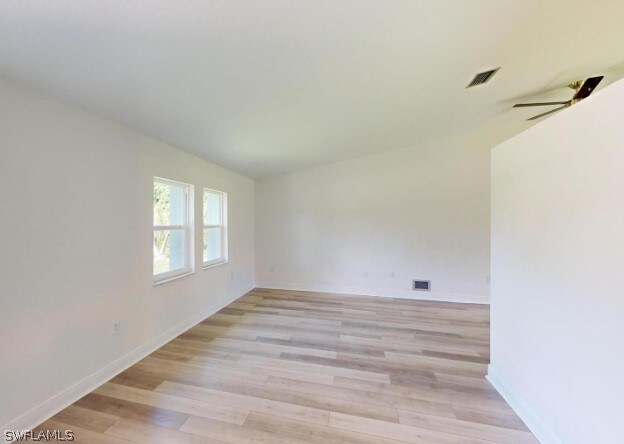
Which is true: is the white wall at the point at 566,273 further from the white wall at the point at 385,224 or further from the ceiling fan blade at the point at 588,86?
the white wall at the point at 385,224

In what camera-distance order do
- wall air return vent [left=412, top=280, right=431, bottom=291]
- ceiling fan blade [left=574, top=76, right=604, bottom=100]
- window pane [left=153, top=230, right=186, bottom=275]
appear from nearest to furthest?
ceiling fan blade [left=574, top=76, right=604, bottom=100]
window pane [left=153, top=230, right=186, bottom=275]
wall air return vent [left=412, top=280, right=431, bottom=291]

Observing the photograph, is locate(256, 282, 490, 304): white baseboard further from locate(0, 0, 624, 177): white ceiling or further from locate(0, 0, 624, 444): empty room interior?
locate(0, 0, 624, 177): white ceiling

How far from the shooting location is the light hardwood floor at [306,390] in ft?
5.29

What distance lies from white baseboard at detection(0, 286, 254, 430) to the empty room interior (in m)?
0.01

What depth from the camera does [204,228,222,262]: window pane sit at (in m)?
3.85

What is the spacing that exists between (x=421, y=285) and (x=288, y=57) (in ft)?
13.9

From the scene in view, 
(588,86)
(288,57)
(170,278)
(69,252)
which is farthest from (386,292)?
(69,252)

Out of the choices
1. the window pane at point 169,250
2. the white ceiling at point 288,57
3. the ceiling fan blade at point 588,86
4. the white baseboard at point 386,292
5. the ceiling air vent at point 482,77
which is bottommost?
the white baseboard at point 386,292

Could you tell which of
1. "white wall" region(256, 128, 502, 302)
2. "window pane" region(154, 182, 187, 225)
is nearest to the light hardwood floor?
"white wall" region(256, 128, 502, 302)

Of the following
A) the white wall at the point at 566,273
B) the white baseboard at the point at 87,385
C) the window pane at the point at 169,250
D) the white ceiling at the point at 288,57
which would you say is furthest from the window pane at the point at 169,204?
the white wall at the point at 566,273

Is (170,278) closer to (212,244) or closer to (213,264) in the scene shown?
(213,264)

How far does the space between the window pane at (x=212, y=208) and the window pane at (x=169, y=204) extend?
1.92 feet

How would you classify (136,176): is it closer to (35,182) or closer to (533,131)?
(35,182)

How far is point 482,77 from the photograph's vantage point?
2.41m
